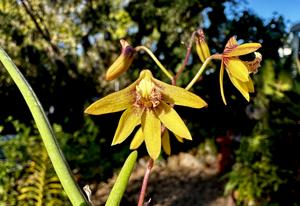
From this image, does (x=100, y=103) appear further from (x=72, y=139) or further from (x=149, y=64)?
(x=72, y=139)

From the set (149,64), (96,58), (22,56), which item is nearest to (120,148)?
(149,64)

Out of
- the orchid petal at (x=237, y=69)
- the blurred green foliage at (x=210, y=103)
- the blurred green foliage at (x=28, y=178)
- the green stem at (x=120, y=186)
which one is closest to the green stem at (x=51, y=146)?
the green stem at (x=120, y=186)

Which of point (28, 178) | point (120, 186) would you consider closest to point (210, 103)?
point (28, 178)

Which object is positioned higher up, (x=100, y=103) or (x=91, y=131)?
(x=100, y=103)

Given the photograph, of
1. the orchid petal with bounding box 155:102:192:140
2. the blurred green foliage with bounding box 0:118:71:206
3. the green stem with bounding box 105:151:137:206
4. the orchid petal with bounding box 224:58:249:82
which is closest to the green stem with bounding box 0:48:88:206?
the green stem with bounding box 105:151:137:206

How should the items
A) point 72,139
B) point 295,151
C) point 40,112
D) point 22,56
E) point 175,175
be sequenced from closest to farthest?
1. point 40,112
2. point 295,151
3. point 72,139
4. point 175,175
5. point 22,56

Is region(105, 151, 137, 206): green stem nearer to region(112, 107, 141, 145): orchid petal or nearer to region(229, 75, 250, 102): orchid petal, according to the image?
region(112, 107, 141, 145): orchid petal

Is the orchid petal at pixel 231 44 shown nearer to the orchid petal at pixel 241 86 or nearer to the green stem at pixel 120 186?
the orchid petal at pixel 241 86
